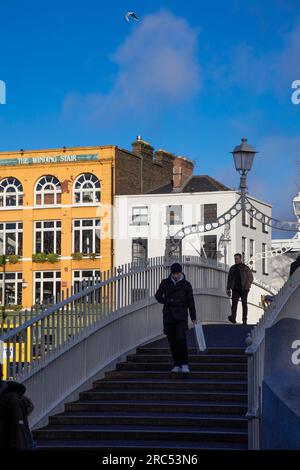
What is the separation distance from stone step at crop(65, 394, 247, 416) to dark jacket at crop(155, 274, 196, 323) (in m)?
1.51

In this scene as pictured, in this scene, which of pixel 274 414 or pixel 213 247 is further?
pixel 213 247

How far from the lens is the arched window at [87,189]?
72.8m

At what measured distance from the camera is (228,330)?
63.2 ft

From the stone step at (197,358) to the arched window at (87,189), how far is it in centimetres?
5591

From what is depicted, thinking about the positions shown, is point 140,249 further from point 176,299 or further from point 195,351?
point 176,299

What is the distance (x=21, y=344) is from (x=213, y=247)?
182ft

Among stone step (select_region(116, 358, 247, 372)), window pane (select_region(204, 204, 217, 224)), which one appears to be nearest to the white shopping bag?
stone step (select_region(116, 358, 247, 372))

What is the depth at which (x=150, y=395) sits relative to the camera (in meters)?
14.8

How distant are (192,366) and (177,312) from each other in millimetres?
885

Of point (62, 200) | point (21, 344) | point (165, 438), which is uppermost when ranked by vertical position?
point (62, 200)

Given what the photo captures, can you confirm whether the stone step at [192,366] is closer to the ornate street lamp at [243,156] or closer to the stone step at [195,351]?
the stone step at [195,351]
